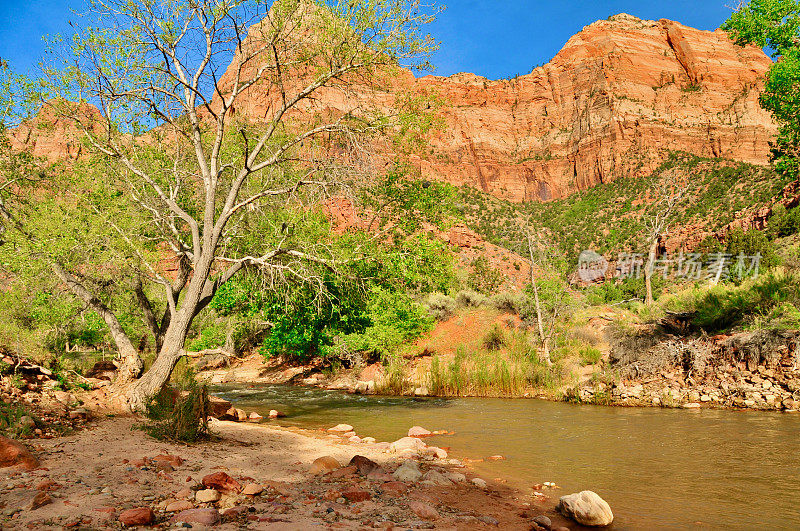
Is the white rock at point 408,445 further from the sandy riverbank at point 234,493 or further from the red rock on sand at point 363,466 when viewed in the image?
the red rock on sand at point 363,466

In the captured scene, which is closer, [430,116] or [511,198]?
[430,116]

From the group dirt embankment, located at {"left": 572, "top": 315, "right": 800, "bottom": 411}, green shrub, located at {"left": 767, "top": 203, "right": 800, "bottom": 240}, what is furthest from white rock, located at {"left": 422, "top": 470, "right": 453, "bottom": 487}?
green shrub, located at {"left": 767, "top": 203, "right": 800, "bottom": 240}

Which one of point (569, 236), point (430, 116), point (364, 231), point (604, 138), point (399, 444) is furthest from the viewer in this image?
point (604, 138)

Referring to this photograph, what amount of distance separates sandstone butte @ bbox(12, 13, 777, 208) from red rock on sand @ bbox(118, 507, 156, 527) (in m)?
75.0

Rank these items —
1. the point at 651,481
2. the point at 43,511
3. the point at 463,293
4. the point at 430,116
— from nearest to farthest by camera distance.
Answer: the point at 43,511
the point at 651,481
the point at 430,116
the point at 463,293

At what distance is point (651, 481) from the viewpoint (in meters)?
6.09

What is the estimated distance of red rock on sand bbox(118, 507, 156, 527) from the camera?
331 centimetres

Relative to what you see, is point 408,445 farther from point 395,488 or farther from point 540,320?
point 540,320

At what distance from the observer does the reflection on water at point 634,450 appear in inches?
201

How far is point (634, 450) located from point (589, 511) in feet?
12.8

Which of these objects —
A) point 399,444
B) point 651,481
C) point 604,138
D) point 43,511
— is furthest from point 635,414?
point 604,138

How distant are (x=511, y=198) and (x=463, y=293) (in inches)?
3113

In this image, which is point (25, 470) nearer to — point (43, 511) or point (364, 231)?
point (43, 511)

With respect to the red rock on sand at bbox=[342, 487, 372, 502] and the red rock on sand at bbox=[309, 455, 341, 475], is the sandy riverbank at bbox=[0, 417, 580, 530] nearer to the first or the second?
the red rock on sand at bbox=[342, 487, 372, 502]
